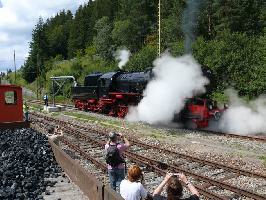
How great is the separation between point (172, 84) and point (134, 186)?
13897 mm

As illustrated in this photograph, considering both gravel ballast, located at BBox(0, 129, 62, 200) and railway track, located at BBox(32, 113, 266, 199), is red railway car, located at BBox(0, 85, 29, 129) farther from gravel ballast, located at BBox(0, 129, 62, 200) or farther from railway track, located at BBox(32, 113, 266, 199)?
railway track, located at BBox(32, 113, 266, 199)

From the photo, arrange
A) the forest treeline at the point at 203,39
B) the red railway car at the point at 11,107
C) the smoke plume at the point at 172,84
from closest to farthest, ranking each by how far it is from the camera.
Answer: the smoke plume at the point at 172,84 → the red railway car at the point at 11,107 → the forest treeline at the point at 203,39

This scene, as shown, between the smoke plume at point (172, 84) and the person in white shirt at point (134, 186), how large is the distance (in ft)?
45.0

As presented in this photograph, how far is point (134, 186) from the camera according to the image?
630 cm

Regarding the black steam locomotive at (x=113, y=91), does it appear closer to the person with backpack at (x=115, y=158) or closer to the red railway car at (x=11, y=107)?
the red railway car at (x=11, y=107)

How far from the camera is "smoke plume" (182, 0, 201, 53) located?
85.8 feet

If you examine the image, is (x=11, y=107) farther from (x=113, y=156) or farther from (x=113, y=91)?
(x=113, y=156)

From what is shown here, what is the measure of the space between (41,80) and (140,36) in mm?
24888

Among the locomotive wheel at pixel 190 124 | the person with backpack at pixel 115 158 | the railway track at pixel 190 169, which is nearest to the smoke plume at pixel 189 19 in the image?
the locomotive wheel at pixel 190 124

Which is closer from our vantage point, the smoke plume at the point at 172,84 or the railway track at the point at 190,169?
the railway track at the point at 190,169

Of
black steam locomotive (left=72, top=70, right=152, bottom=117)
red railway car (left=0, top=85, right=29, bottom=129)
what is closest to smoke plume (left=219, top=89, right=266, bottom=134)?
black steam locomotive (left=72, top=70, right=152, bottom=117)

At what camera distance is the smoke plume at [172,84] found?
785 inches

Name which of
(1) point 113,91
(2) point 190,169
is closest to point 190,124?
(1) point 113,91

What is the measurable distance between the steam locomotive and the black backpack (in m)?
11.4
